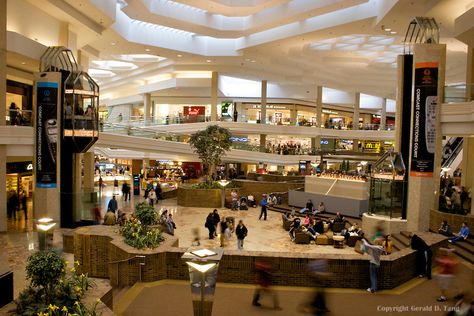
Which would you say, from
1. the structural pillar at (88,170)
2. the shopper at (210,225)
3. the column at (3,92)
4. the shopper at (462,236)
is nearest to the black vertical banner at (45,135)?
the column at (3,92)

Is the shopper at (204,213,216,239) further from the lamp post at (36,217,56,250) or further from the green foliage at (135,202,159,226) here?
the lamp post at (36,217,56,250)

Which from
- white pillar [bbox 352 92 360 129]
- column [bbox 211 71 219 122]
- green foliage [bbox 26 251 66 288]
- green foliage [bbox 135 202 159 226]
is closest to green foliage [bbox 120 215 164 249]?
green foliage [bbox 135 202 159 226]

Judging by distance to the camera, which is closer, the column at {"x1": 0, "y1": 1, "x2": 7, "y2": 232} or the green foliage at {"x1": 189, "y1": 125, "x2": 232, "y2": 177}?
the column at {"x1": 0, "y1": 1, "x2": 7, "y2": 232}

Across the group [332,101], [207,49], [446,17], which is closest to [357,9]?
[446,17]

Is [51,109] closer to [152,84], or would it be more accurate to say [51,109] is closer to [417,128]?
[417,128]

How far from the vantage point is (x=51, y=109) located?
15.3m

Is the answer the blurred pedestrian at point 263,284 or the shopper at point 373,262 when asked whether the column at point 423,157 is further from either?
the blurred pedestrian at point 263,284

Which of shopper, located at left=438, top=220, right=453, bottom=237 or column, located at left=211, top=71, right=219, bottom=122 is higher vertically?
column, located at left=211, top=71, right=219, bottom=122

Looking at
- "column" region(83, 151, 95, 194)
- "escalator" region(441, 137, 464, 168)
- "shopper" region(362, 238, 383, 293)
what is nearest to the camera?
"shopper" region(362, 238, 383, 293)

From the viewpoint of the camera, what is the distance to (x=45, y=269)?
18.5ft

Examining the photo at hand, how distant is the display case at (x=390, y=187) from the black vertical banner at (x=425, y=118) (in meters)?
0.47

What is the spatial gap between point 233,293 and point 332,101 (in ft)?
127

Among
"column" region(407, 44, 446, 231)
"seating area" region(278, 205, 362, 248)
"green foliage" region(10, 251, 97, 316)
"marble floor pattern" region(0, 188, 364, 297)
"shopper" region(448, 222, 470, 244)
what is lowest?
"marble floor pattern" region(0, 188, 364, 297)

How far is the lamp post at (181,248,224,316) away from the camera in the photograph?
5480 mm
